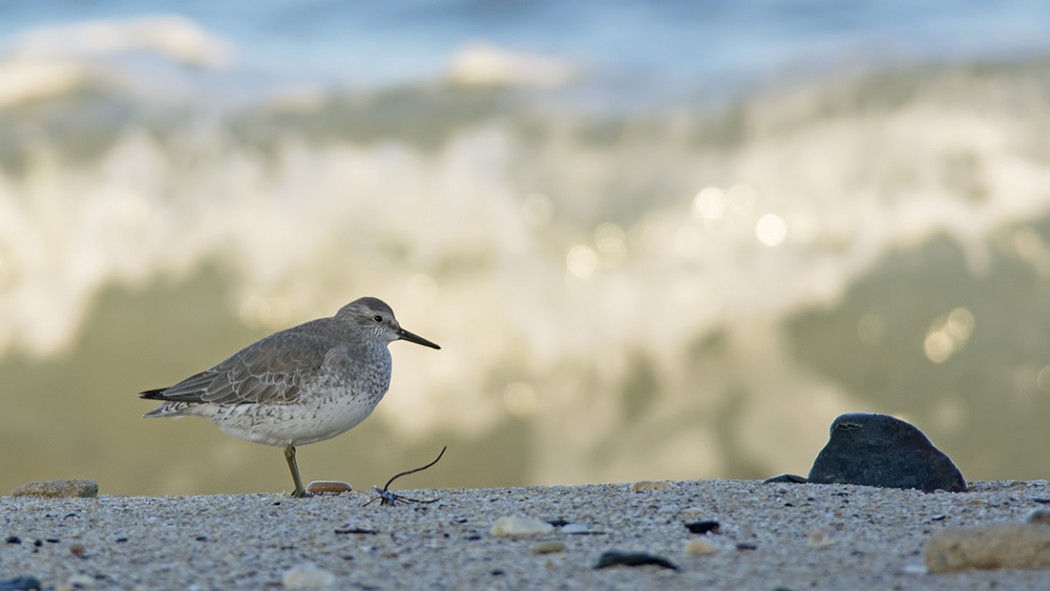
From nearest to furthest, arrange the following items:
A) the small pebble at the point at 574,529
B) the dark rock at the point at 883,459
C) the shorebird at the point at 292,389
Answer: the small pebble at the point at 574,529 < the dark rock at the point at 883,459 < the shorebird at the point at 292,389

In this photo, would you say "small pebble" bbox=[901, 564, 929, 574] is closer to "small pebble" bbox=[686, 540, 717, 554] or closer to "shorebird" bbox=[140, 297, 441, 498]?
"small pebble" bbox=[686, 540, 717, 554]

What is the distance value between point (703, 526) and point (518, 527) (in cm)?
65

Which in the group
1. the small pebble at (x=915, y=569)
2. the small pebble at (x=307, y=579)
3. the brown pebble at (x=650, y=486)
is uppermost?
the brown pebble at (x=650, y=486)

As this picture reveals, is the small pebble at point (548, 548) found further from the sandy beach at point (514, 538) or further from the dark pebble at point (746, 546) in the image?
the dark pebble at point (746, 546)

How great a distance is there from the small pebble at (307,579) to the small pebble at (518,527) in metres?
0.76

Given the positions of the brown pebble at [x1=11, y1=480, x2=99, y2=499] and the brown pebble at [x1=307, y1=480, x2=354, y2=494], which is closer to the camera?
the brown pebble at [x1=11, y1=480, x2=99, y2=499]

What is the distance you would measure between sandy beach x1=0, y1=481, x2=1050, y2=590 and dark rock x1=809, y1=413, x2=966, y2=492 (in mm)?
223

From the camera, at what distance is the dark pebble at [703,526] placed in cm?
418

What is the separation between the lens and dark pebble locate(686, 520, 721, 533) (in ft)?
13.7

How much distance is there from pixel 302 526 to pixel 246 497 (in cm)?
84

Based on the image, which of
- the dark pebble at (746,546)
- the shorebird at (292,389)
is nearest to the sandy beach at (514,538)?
the dark pebble at (746,546)

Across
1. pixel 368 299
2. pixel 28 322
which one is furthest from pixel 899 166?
pixel 28 322

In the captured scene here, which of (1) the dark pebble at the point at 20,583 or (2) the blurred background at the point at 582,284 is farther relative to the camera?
(2) the blurred background at the point at 582,284

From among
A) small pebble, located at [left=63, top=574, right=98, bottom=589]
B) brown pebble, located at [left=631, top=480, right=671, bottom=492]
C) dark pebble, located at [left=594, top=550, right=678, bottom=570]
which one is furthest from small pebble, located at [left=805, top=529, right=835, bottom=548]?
small pebble, located at [left=63, top=574, right=98, bottom=589]
